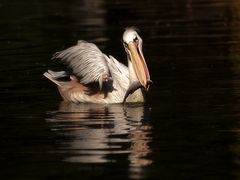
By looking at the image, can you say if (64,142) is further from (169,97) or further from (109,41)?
(109,41)

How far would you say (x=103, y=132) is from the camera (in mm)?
10562

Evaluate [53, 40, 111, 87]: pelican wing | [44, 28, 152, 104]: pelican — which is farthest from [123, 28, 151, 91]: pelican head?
[53, 40, 111, 87]: pelican wing

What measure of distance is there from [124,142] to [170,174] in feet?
5.15

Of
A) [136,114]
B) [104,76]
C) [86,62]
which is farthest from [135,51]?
[136,114]

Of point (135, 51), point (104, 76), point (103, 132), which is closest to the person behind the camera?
point (103, 132)

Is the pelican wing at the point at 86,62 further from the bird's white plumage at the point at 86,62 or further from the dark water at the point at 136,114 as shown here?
the dark water at the point at 136,114

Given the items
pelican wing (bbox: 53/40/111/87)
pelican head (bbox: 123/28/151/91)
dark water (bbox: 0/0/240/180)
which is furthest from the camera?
pelican wing (bbox: 53/40/111/87)

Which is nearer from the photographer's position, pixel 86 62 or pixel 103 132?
pixel 103 132

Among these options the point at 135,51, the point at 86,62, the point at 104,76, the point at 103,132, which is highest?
the point at 135,51

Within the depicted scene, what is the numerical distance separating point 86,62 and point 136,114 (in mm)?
1289

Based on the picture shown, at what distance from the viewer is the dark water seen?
8891mm

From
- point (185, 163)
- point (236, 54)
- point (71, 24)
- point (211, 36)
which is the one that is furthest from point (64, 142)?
point (71, 24)

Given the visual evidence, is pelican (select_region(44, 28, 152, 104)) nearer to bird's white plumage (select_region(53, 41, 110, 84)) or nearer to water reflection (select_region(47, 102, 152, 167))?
bird's white plumage (select_region(53, 41, 110, 84))

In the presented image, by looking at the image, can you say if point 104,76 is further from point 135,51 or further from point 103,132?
point 103,132
